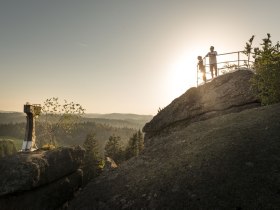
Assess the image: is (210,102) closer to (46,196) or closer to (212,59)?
(212,59)

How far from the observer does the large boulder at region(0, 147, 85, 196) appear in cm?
1454

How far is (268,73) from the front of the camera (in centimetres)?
1698

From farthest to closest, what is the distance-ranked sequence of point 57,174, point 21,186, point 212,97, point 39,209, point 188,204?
1. point 212,97
2. point 57,174
3. point 39,209
4. point 21,186
5. point 188,204

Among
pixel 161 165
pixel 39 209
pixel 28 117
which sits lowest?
pixel 39 209

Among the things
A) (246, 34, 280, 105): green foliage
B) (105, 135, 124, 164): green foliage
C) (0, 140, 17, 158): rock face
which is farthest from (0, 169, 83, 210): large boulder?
(0, 140, 17, 158): rock face

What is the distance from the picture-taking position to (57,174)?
56.6 ft

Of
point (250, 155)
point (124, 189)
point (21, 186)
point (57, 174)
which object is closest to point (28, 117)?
point (57, 174)

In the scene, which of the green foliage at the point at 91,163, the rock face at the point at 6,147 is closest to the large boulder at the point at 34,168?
the green foliage at the point at 91,163

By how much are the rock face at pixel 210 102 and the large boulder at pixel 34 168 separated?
26.9 feet

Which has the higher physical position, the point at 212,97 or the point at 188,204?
the point at 212,97

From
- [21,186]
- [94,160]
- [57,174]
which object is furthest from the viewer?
[94,160]

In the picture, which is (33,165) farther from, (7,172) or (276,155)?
(276,155)

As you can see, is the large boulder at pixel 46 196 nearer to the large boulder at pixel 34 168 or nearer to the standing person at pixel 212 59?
the large boulder at pixel 34 168

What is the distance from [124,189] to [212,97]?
38.3 ft
